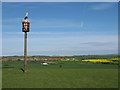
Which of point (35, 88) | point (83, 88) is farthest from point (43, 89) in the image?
point (83, 88)

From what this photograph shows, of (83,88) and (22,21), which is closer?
(83,88)

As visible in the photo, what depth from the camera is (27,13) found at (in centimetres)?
2131

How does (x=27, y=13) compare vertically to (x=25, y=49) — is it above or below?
above

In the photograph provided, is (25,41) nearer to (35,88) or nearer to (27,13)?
(27,13)

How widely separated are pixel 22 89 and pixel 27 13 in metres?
12.1

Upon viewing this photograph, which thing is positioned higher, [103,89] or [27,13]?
[27,13]

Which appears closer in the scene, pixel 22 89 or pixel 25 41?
pixel 22 89

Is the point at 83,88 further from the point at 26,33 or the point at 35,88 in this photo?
the point at 26,33

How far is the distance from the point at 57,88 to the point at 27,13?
1236 centimetres

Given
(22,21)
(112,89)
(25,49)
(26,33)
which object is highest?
(22,21)

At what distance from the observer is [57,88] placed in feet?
37.2

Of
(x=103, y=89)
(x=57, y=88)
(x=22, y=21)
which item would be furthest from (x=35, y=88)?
(x=22, y=21)

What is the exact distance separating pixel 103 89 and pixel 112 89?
0.56 m

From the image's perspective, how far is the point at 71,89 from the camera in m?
11.1
